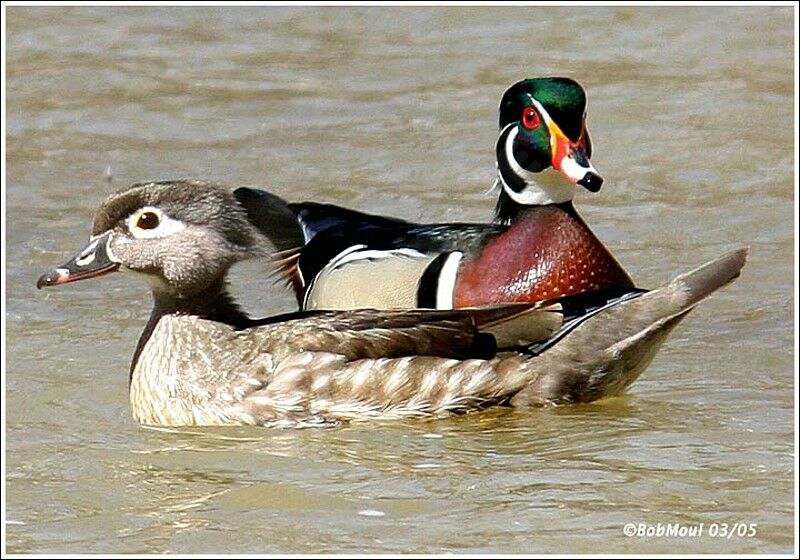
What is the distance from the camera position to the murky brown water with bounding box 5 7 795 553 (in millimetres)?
6125

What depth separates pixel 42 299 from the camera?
29.5 feet

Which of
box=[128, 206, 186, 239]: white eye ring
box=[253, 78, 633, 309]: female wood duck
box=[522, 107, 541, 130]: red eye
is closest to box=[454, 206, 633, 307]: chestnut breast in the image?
box=[253, 78, 633, 309]: female wood duck

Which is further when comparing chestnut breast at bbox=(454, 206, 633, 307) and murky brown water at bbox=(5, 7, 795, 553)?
chestnut breast at bbox=(454, 206, 633, 307)

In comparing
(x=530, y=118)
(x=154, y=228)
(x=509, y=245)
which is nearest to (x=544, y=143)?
(x=530, y=118)

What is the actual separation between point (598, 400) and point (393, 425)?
0.82m

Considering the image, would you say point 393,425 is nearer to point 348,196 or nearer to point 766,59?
point 348,196

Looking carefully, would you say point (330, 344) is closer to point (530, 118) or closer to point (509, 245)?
point (509, 245)

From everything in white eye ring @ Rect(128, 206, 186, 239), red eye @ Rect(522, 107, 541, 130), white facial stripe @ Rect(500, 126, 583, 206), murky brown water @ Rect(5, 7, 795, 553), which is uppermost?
red eye @ Rect(522, 107, 541, 130)

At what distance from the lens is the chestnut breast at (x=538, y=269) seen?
771 cm

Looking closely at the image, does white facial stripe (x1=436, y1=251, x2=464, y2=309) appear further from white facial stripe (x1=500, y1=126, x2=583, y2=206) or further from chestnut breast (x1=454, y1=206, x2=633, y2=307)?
white facial stripe (x1=500, y1=126, x2=583, y2=206)

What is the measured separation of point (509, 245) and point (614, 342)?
747mm

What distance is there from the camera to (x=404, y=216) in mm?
10242

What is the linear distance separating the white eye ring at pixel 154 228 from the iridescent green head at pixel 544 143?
151 cm

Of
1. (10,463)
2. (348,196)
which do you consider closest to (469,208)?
(348,196)
